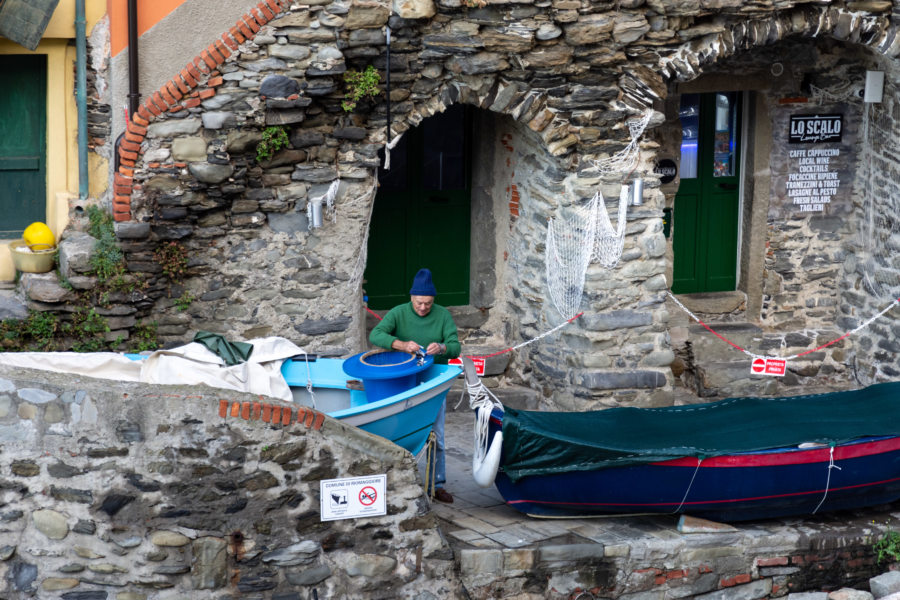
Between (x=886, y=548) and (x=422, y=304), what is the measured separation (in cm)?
357

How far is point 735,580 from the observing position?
328 inches

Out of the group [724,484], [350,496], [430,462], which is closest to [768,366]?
[724,484]

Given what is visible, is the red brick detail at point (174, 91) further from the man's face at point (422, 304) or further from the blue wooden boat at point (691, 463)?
the blue wooden boat at point (691, 463)

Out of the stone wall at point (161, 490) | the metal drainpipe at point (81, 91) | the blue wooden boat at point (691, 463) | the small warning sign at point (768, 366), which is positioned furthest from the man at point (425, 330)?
the small warning sign at point (768, 366)

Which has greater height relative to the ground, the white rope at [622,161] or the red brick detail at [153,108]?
the red brick detail at [153,108]

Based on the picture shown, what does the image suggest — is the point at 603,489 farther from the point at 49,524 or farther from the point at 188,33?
the point at 188,33

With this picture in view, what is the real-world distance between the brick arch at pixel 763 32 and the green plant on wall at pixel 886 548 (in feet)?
12.7

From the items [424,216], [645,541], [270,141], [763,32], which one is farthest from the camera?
[424,216]

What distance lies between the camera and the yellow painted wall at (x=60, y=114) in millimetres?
9727

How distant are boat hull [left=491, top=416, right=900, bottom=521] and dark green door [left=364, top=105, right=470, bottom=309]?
3.24m

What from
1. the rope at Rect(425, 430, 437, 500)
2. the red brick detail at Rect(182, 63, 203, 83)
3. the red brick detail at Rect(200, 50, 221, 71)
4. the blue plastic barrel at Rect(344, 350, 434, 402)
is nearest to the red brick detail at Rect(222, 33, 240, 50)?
the red brick detail at Rect(200, 50, 221, 71)

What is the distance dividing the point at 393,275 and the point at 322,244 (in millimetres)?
1386

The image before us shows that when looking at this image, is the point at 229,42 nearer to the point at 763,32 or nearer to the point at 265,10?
the point at 265,10

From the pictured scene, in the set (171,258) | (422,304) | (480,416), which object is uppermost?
(171,258)
